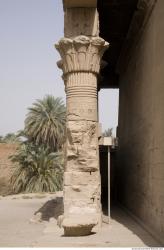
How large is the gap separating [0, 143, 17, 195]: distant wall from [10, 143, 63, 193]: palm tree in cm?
358

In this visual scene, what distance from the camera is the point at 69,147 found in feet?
31.5

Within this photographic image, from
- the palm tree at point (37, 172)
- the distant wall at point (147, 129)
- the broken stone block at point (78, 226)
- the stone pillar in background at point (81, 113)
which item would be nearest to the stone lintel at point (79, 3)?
the stone pillar in background at point (81, 113)

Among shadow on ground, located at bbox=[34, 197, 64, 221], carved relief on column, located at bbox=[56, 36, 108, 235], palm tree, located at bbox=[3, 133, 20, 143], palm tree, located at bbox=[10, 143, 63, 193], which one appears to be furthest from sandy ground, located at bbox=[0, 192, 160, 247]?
palm tree, located at bbox=[3, 133, 20, 143]

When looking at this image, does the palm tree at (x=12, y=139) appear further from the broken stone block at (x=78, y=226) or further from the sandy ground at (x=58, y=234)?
the broken stone block at (x=78, y=226)

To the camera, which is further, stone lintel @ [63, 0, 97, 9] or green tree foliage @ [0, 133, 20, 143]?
green tree foliage @ [0, 133, 20, 143]

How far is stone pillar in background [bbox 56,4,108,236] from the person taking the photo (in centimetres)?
929

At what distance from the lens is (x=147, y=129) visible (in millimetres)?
9398

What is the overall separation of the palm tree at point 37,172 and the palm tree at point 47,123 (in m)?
4.33

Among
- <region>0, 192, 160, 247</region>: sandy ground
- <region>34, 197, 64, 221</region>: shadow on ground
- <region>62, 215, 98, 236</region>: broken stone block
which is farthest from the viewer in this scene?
<region>34, 197, 64, 221</region>: shadow on ground

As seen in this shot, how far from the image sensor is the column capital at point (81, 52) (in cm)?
966

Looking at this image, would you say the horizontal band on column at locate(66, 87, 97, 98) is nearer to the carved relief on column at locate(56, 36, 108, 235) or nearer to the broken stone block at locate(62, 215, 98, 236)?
the carved relief on column at locate(56, 36, 108, 235)

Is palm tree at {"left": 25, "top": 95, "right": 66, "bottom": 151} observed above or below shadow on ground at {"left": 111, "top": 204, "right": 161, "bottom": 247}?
above

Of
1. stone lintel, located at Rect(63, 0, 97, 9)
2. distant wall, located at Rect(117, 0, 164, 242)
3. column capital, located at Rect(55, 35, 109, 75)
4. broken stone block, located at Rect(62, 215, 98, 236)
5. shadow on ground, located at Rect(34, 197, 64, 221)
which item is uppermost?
stone lintel, located at Rect(63, 0, 97, 9)

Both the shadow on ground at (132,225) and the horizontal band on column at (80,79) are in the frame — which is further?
the horizontal band on column at (80,79)
